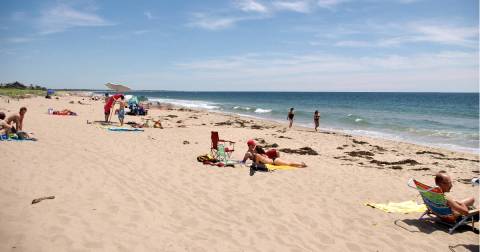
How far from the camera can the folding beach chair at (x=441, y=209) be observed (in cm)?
537

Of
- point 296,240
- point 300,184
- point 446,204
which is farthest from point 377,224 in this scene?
point 300,184

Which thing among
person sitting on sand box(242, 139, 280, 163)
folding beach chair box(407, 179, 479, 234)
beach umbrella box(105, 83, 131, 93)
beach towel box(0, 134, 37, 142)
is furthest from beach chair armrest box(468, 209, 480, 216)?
beach umbrella box(105, 83, 131, 93)

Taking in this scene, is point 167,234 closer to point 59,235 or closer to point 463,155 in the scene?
point 59,235

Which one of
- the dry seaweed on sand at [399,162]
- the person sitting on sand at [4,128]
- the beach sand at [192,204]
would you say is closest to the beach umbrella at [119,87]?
the person sitting on sand at [4,128]

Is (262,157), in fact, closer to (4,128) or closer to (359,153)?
(359,153)

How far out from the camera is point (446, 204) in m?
5.46

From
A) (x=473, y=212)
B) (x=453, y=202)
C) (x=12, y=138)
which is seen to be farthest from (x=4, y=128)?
(x=473, y=212)

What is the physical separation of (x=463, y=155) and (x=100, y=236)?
1416 centimetres

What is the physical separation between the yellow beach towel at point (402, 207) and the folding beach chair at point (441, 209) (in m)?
0.59

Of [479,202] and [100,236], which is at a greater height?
[100,236]

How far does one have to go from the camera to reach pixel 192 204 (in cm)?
590

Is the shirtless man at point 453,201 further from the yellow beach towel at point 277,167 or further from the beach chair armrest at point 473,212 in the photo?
the yellow beach towel at point 277,167

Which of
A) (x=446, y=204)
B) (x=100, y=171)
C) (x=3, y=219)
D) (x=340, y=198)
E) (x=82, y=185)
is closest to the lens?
(x=3, y=219)

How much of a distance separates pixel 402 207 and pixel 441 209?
3.08 ft
